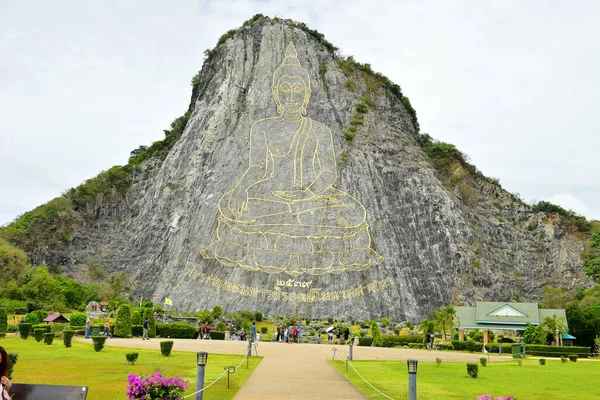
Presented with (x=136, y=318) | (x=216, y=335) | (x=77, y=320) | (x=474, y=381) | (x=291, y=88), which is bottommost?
(x=474, y=381)

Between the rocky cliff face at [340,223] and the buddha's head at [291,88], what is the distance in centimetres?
141

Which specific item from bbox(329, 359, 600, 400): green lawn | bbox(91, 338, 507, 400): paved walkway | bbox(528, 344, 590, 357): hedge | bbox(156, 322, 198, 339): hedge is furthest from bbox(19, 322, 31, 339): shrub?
bbox(528, 344, 590, 357): hedge

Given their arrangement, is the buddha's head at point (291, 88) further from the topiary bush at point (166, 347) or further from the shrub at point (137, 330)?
the topiary bush at point (166, 347)

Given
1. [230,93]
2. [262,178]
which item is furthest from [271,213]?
[230,93]

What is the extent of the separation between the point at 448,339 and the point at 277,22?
142 ft

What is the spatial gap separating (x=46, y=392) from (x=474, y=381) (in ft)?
42.0

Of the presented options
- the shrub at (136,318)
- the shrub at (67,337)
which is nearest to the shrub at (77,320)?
the shrub at (136,318)

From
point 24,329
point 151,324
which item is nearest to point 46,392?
point 24,329

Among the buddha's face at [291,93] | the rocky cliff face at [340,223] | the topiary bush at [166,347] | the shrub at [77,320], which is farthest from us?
the buddha's face at [291,93]

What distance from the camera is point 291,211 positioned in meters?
49.2

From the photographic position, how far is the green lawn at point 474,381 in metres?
13.8

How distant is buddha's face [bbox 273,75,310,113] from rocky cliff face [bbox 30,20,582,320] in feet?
4.90

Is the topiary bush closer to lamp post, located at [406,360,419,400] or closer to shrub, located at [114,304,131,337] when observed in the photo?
shrub, located at [114,304,131,337]

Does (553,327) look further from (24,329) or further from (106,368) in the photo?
(24,329)
